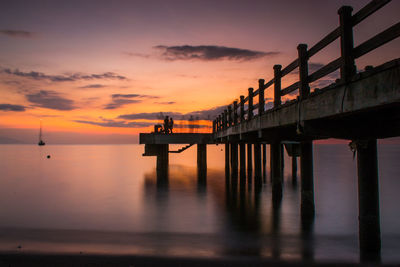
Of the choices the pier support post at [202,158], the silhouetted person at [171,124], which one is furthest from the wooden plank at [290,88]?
the pier support post at [202,158]

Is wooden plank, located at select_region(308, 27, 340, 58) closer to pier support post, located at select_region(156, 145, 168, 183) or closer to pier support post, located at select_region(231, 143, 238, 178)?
pier support post, located at select_region(231, 143, 238, 178)

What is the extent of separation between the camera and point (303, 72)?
6.33 m

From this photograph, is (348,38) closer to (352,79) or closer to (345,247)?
(352,79)

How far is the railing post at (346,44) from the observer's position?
182 inches

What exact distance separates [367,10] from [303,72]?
2086 mm

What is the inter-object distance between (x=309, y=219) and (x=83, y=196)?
1409 centimetres

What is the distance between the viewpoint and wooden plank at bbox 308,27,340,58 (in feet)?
16.7

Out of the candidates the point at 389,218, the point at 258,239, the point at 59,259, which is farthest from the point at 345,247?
the point at 59,259

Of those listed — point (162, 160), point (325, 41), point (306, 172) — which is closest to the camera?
point (325, 41)

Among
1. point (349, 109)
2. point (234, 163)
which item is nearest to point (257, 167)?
point (234, 163)

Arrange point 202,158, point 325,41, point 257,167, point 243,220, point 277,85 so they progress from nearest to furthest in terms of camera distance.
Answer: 1. point 325,41
2. point 277,85
3. point 243,220
4. point 257,167
5. point 202,158

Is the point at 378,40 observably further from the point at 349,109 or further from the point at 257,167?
the point at 257,167

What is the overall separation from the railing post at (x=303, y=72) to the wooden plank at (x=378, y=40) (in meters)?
1.72

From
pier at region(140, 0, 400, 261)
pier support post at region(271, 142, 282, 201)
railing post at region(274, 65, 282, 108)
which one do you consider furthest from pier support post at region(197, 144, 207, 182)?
railing post at region(274, 65, 282, 108)
